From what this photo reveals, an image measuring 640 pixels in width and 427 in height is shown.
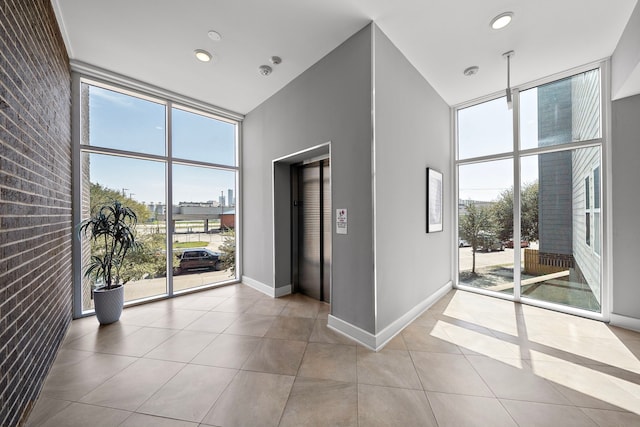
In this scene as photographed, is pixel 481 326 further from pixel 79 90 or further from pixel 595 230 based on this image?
pixel 79 90

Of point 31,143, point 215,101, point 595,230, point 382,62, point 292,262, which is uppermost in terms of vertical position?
point 215,101

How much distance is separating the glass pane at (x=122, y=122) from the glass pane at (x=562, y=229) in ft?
18.1

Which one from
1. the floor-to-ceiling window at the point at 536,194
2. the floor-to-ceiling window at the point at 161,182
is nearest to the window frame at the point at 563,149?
the floor-to-ceiling window at the point at 536,194

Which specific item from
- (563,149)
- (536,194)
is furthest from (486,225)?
(563,149)

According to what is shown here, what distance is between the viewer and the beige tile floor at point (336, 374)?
1607 millimetres

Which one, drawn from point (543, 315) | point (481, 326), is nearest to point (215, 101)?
point (481, 326)

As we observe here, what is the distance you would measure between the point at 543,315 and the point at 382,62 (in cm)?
367

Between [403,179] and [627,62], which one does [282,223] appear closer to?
[403,179]

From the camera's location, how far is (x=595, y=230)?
304 centimetres

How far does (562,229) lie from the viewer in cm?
330

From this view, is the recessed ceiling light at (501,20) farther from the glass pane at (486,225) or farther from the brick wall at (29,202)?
the brick wall at (29,202)

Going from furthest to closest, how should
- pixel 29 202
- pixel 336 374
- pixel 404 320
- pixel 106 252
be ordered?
1. pixel 106 252
2. pixel 404 320
3. pixel 336 374
4. pixel 29 202

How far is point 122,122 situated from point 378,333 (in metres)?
4.33

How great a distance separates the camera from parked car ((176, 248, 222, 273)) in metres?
3.98
